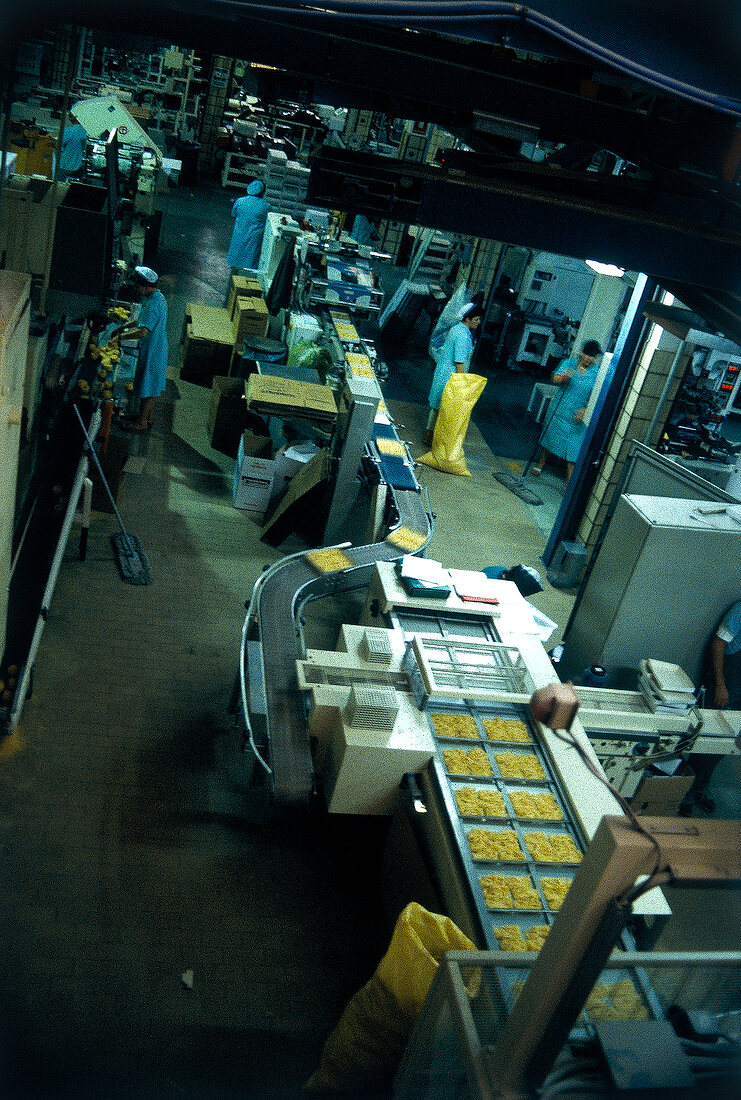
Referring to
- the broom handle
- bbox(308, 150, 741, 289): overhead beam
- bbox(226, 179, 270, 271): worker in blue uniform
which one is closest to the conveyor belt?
the broom handle

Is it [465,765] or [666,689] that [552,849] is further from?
→ [666,689]

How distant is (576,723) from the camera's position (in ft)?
16.4

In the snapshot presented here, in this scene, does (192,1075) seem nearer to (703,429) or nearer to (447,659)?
(447,659)

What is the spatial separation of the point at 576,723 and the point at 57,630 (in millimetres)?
3532

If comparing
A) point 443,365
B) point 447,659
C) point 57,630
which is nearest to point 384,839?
point 447,659

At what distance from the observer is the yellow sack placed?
10125 mm

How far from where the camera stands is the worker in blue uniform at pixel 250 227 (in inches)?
528

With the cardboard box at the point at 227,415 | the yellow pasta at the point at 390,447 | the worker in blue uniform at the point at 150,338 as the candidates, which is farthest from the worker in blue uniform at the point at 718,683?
the worker in blue uniform at the point at 150,338

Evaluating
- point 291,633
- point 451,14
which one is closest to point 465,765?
point 291,633

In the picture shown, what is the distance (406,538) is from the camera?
6.93m

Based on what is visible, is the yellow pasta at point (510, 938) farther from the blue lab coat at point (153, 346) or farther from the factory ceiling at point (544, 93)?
the blue lab coat at point (153, 346)

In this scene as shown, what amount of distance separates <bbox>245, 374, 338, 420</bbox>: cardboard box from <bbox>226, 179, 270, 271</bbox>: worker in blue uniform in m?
5.78

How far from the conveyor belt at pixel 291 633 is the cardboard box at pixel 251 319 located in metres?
3.84

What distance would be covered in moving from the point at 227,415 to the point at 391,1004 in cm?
660
